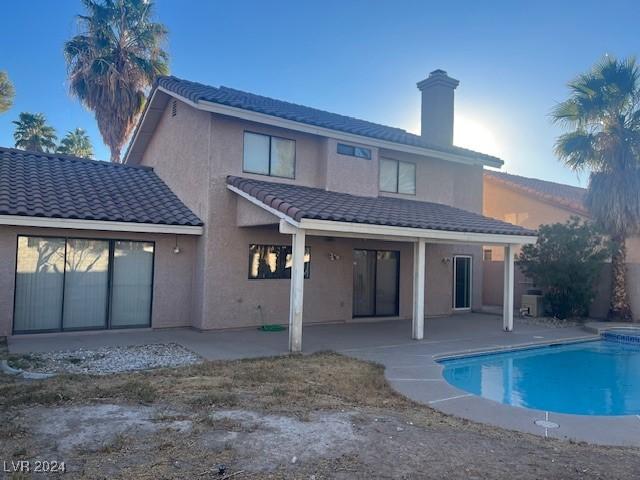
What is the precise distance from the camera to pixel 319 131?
15.4 m

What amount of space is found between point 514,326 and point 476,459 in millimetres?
13063

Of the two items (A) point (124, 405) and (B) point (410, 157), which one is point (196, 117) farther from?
(A) point (124, 405)

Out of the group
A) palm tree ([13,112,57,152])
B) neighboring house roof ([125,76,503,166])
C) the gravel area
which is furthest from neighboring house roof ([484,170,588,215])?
palm tree ([13,112,57,152])

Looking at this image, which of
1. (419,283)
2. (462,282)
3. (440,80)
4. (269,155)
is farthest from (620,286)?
(269,155)

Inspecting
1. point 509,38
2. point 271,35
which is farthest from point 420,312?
point 271,35

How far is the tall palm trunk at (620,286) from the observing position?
19.0m

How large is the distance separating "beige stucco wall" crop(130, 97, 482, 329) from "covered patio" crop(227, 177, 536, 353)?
656 mm

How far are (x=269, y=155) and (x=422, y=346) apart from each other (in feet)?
23.9

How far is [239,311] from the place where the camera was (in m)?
14.6

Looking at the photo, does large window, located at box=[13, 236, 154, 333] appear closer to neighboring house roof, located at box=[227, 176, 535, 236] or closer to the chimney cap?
neighboring house roof, located at box=[227, 176, 535, 236]

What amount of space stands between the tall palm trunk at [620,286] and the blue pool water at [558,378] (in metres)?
4.51

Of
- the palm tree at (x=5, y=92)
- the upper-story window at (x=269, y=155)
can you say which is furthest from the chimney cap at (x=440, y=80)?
the palm tree at (x=5, y=92)

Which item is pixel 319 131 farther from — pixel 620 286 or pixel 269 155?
pixel 620 286

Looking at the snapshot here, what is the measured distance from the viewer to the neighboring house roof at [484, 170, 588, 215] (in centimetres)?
2534
